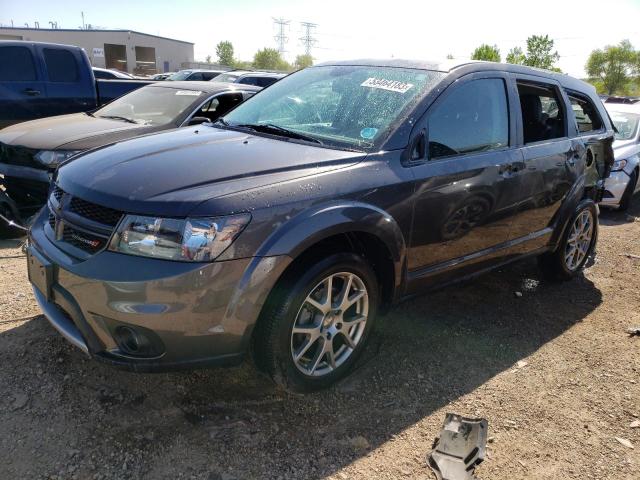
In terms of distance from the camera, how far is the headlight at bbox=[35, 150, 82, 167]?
17.6 ft

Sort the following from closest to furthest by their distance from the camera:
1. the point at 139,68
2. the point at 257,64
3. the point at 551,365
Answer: the point at 551,365
the point at 139,68
the point at 257,64

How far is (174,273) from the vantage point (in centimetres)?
225

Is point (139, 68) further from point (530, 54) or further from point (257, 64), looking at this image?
point (257, 64)

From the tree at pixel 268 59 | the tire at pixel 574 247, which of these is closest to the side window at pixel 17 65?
the tire at pixel 574 247

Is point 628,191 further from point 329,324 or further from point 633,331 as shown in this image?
point 329,324

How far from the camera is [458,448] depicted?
2.60m

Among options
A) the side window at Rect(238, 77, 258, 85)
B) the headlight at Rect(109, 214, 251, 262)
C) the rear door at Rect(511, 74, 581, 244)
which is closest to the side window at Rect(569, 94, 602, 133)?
the rear door at Rect(511, 74, 581, 244)

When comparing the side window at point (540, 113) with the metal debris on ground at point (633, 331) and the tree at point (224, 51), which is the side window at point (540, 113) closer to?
the metal debris on ground at point (633, 331)

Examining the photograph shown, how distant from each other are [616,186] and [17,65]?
902 centimetres

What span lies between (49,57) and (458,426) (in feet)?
26.9

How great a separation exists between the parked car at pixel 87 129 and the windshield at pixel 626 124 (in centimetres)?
604

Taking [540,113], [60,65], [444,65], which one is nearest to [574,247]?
[540,113]

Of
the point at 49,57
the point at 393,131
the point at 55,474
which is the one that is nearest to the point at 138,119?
the point at 49,57

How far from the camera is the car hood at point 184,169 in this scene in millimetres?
2395
